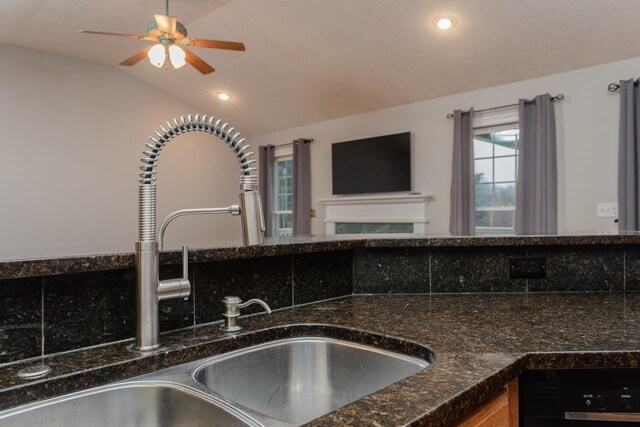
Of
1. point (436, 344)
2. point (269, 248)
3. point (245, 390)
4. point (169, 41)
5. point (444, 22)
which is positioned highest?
point (444, 22)

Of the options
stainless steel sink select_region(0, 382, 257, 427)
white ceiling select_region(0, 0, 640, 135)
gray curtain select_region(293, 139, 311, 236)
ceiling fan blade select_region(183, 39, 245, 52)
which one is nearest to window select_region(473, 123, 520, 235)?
white ceiling select_region(0, 0, 640, 135)

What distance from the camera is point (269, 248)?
1.13 meters

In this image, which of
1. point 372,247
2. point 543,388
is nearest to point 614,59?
point 372,247

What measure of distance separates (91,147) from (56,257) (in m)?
5.48

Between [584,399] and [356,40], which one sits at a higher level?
[356,40]

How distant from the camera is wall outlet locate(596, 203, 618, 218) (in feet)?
12.5

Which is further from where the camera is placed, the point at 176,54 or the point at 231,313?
the point at 176,54

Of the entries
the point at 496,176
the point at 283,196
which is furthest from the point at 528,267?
the point at 283,196

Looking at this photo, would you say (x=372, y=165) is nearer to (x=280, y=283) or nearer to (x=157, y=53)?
(x=157, y=53)

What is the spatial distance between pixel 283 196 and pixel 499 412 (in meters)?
6.21

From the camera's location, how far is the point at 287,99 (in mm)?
5578

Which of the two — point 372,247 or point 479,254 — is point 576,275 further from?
point 372,247

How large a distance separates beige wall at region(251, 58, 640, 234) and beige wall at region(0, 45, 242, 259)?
273 centimetres

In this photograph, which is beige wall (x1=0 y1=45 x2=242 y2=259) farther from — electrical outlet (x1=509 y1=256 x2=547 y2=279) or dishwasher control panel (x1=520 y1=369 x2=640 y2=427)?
dishwasher control panel (x1=520 y1=369 x2=640 y2=427)
